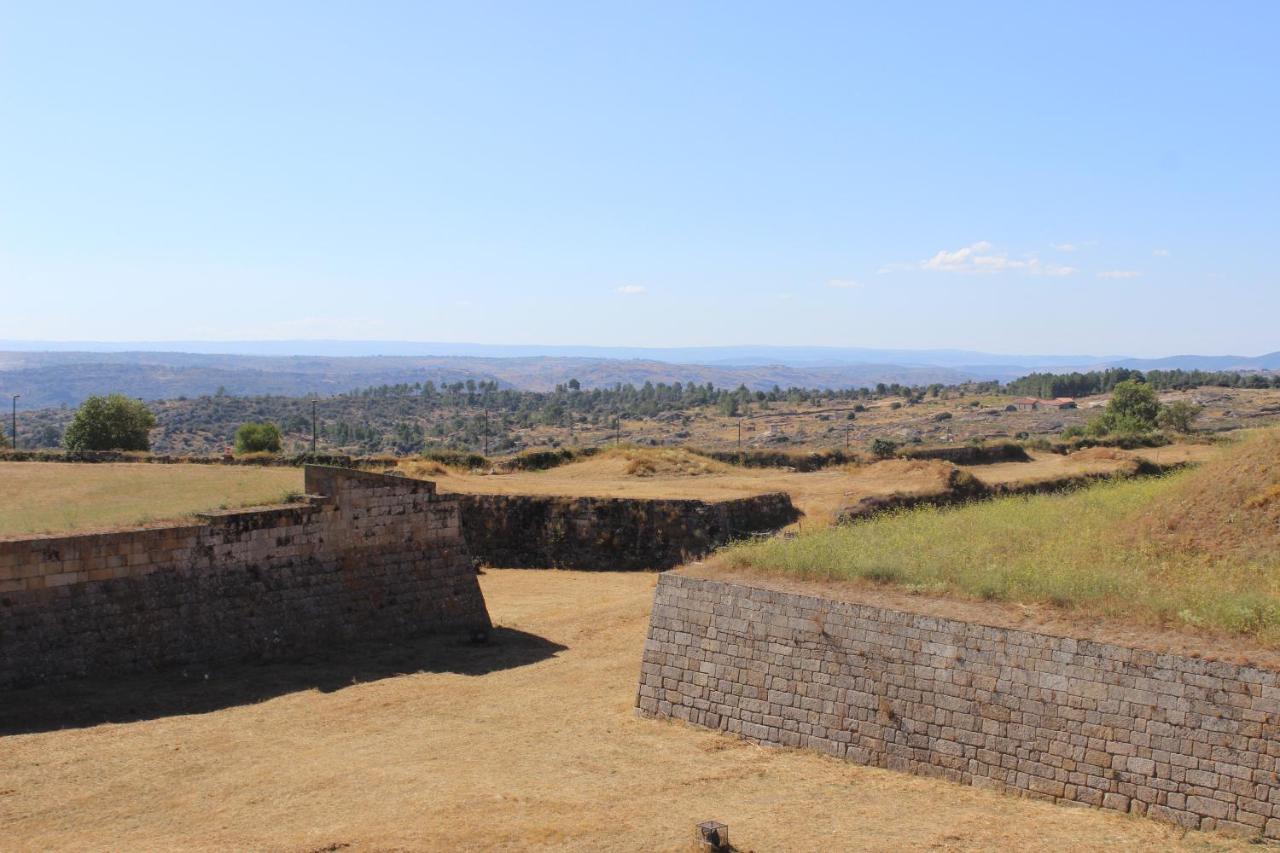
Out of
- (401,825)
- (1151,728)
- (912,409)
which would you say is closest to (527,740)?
(401,825)

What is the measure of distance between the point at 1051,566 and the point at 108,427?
118 ft

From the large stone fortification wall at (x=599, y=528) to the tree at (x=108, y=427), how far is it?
1853 centimetres

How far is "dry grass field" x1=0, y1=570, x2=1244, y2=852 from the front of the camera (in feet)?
32.7

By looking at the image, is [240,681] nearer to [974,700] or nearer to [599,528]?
[974,700]

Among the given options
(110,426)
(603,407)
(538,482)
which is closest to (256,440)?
(110,426)

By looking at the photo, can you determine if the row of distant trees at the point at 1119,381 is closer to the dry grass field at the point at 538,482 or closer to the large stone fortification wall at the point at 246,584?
the dry grass field at the point at 538,482

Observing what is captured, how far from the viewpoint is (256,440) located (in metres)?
42.3

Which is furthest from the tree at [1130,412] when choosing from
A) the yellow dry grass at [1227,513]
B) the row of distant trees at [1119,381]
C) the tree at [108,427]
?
the tree at [108,427]

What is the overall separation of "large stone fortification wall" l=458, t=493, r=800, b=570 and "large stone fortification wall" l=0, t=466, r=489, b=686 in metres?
7.50

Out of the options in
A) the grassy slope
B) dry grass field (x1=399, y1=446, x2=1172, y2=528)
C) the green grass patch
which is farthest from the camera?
dry grass field (x1=399, y1=446, x2=1172, y2=528)

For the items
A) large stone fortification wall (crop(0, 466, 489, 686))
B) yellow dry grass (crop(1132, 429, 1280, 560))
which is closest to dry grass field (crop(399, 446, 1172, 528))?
large stone fortification wall (crop(0, 466, 489, 686))

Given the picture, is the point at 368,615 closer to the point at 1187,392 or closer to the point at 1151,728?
the point at 1151,728

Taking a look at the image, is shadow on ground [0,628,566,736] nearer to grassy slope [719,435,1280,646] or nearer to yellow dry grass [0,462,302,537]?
yellow dry grass [0,462,302,537]

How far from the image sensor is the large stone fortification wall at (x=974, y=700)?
10.1 m
